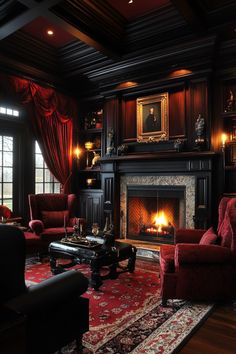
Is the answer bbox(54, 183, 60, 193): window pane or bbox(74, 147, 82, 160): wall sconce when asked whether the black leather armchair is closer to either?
bbox(54, 183, 60, 193): window pane

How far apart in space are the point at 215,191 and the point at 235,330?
98.2 inches

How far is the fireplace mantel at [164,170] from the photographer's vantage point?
4.63 meters

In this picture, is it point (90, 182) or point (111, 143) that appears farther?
point (90, 182)

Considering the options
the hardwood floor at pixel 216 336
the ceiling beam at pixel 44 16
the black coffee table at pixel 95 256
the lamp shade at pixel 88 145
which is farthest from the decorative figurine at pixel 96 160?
the hardwood floor at pixel 216 336

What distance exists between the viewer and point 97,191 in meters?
6.12

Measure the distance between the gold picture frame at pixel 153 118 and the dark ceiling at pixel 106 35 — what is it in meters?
0.53

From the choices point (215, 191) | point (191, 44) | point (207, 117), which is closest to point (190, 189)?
point (215, 191)

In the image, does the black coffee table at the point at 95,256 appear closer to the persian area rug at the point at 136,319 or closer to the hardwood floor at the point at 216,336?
the persian area rug at the point at 136,319

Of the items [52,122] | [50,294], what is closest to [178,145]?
[52,122]

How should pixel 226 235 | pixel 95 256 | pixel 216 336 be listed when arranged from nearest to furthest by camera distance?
pixel 216 336
pixel 226 235
pixel 95 256

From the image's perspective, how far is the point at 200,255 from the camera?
295 cm

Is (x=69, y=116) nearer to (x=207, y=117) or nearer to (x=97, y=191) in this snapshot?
(x=97, y=191)

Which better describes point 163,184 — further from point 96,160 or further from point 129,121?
point 96,160

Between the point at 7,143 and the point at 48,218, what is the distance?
166 cm
